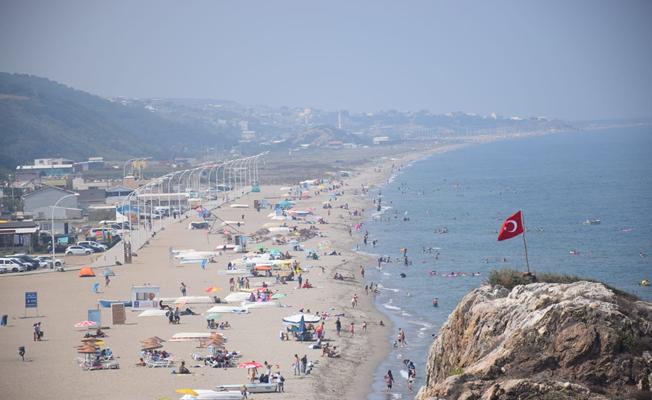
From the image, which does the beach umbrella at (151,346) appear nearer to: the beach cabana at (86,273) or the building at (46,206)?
the beach cabana at (86,273)

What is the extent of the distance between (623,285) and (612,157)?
→ 117 meters

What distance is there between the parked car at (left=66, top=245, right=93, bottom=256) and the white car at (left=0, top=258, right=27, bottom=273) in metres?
6.01

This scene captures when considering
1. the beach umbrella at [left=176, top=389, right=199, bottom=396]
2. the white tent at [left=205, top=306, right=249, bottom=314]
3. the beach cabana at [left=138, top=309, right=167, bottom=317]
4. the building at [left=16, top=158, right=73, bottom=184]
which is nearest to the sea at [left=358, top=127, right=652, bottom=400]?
the beach umbrella at [left=176, top=389, right=199, bottom=396]

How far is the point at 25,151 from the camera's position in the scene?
155 metres

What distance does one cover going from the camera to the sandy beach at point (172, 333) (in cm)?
2397

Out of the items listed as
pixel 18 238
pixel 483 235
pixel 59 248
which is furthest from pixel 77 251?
pixel 483 235

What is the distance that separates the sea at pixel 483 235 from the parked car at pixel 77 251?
14.9 meters

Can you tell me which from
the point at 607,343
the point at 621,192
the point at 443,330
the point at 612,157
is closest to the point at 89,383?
the point at 443,330

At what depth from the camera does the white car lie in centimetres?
4469

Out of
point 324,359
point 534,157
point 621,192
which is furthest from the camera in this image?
point 534,157

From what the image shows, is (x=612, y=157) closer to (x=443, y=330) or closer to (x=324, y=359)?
(x=324, y=359)

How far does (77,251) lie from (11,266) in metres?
6.68

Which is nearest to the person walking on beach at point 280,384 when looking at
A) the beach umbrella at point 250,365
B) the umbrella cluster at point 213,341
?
the beach umbrella at point 250,365

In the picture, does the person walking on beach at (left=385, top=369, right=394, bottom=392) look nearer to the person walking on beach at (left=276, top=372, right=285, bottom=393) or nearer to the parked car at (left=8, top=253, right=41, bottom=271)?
the person walking on beach at (left=276, top=372, right=285, bottom=393)
